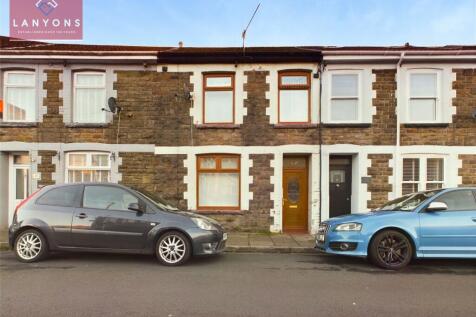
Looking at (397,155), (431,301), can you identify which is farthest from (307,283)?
(397,155)

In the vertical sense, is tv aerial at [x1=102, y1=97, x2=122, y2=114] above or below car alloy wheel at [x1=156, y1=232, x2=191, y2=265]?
above

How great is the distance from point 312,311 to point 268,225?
6024 millimetres

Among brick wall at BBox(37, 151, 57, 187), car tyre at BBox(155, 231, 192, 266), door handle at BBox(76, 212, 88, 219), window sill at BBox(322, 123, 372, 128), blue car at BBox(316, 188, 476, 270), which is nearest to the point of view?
blue car at BBox(316, 188, 476, 270)

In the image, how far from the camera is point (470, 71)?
402 inches

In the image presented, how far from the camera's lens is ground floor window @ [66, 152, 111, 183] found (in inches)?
416

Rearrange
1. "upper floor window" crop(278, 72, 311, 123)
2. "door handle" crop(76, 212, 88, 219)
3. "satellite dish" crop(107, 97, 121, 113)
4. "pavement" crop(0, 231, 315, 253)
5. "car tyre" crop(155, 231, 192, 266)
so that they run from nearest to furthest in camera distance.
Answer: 1. "car tyre" crop(155, 231, 192, 266)
2. "door handle" crop(76, 212, 88, 219)
3. "pavement" crop(0, 231, 315, 253)
4. "satellite dish" crop(107, 97, 121, 113)
5. "upper floor window" crop(278, 72, 311, 123)

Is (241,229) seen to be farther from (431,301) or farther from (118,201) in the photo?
(431,301)

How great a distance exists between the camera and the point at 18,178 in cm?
1098

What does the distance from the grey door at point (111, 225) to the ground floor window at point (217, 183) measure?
4.04 meters

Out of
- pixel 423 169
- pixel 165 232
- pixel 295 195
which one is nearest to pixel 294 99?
pixel 295 195

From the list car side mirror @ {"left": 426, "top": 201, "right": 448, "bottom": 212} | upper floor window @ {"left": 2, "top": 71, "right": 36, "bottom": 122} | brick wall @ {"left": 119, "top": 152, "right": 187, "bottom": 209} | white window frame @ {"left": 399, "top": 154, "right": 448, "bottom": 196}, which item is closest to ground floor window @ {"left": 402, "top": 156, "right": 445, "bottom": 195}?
white window frame @ {"left": 399, "top": 154, "right": 448, "bottom": 196}

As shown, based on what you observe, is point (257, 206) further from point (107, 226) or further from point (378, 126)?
point (107, 226)

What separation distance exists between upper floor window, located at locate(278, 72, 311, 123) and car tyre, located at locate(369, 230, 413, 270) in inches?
195

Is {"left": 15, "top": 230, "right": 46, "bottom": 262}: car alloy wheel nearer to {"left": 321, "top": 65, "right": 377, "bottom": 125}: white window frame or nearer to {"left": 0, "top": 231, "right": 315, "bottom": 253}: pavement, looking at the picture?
{"left": 0, "top": 231, "right": 315, "bottom": 253}: pavement
